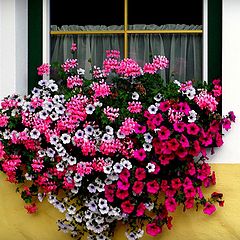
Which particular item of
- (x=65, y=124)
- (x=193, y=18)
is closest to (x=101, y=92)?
(x=65, y=124)

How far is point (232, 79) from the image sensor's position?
4.91 metres

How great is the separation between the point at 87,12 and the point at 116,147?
1311mm

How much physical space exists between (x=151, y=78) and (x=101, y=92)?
0.39 metres

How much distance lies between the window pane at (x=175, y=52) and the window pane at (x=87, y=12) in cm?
23

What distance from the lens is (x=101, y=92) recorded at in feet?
15.8

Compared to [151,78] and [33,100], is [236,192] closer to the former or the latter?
[151,78]

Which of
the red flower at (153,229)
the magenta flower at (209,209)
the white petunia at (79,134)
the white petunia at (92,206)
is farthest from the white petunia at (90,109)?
the magenta flower at (209,209)

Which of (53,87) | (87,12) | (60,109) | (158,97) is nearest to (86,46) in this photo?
(87,12)

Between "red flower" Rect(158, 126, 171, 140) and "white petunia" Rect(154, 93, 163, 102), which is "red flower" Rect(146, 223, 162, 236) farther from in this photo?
"white petunia" Rect(154, 93, 163, 102)

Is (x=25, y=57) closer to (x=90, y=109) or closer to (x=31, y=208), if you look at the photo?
(x=90, y=109)

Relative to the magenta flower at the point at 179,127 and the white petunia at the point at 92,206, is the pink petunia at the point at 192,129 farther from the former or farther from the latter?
the white petunia at the point at 92,206

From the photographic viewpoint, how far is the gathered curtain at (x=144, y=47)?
529cm

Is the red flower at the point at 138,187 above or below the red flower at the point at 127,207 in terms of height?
above

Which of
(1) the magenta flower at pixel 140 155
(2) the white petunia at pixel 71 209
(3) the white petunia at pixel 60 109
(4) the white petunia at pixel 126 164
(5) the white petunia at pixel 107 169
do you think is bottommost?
(2) the white petunia at pixel 71 209
